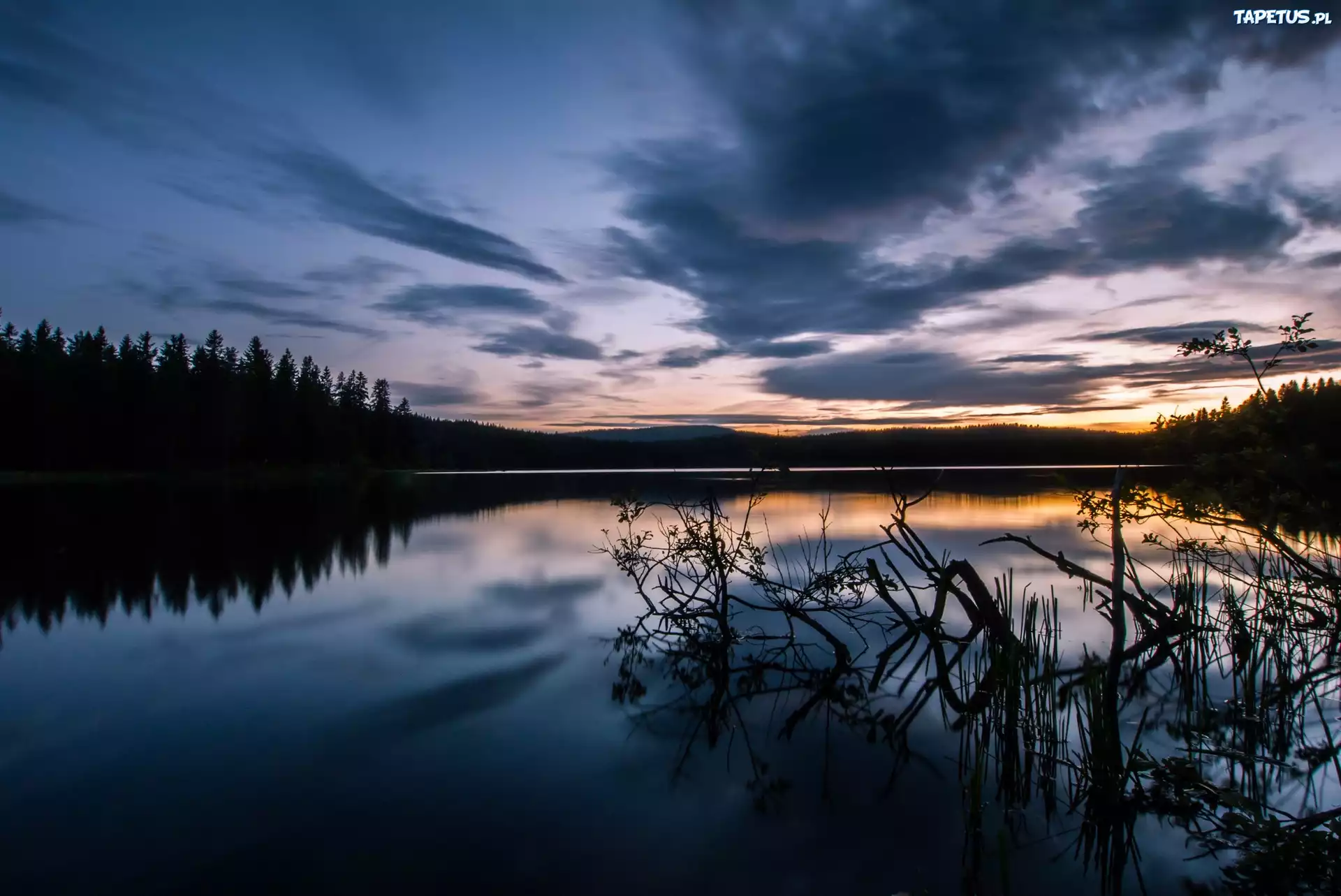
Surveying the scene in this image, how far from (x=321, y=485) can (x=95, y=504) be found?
70.6 ft

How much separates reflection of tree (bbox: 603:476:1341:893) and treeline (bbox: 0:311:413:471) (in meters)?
58.9

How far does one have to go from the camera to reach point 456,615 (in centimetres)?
1356

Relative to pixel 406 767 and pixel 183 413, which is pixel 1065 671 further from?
pixel 183 413

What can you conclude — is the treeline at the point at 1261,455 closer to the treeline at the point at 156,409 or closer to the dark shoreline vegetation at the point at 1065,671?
the dark shoreline vegetation at the point at 1065,671

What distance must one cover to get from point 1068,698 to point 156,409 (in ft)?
215

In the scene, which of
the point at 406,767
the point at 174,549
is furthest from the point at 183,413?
the point at 406,767

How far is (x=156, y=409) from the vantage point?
182 ft

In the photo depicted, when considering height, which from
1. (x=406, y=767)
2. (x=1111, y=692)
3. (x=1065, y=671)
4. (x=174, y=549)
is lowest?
(x=406, y=767)

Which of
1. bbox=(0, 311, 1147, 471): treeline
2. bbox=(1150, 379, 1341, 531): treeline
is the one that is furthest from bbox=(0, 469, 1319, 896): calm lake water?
bbox=(0, 311, 1147, 471): treeline

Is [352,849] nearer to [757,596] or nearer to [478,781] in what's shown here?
[478,781]

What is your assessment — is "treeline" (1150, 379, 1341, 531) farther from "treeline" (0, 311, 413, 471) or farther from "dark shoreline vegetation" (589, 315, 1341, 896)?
"treeline" (0, 311, 413, 471)

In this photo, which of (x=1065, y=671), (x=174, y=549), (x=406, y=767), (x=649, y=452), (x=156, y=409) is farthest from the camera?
(x=649, y=452)

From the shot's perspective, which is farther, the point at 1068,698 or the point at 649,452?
the point at 649,452

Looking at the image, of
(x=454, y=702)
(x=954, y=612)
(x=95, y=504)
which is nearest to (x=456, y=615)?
(x=454, y=702)
